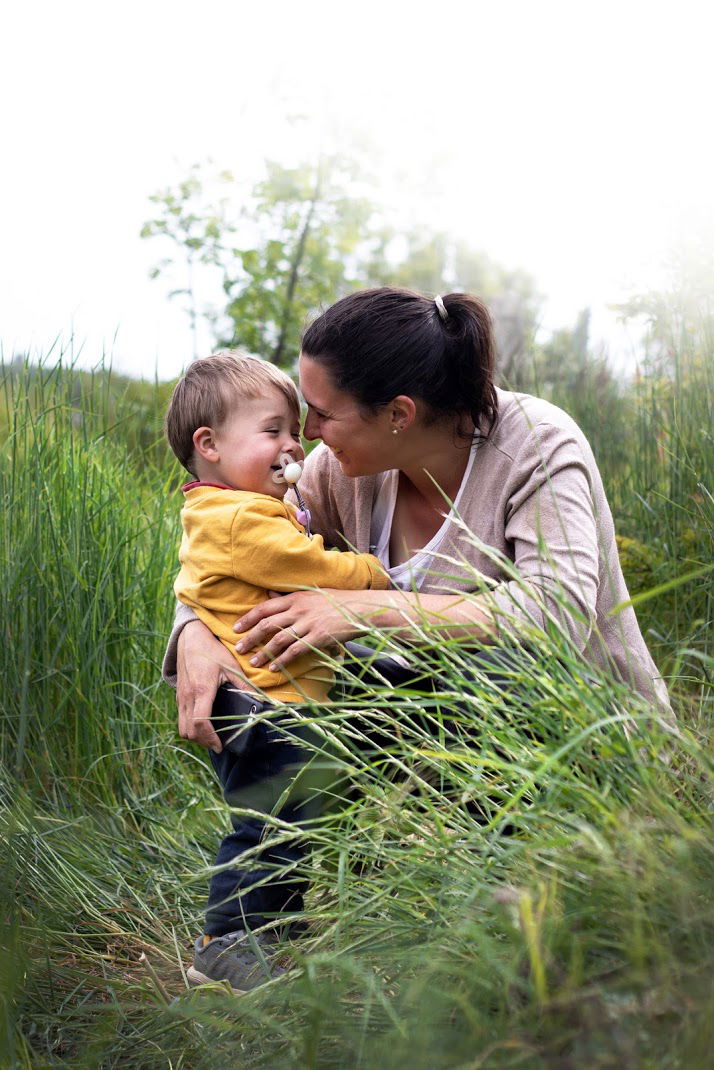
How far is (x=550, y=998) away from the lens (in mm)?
1111

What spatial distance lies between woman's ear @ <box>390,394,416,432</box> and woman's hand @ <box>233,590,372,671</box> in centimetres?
50

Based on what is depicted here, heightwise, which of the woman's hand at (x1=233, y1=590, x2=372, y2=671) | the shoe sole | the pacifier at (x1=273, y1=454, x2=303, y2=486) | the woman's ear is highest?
the woman's ear

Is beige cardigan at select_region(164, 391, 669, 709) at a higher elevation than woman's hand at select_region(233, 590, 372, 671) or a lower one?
higher

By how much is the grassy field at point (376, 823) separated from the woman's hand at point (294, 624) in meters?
0.15

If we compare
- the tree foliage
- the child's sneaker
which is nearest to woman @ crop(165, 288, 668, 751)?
the child's sneaker

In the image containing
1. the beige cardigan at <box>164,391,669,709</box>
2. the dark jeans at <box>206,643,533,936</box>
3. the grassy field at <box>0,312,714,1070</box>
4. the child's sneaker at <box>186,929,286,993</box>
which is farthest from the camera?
the beige cardigan at <box>164,391,669,709</box>

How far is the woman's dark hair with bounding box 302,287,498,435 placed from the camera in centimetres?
246

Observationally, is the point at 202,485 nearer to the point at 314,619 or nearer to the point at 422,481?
the point at 314,619

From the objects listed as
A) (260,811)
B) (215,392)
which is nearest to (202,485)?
(215,392)

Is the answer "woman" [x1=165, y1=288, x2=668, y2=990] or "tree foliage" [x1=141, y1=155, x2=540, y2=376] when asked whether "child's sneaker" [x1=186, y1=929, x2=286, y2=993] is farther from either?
"tree foliage" [x1=141, y1=155, x2=540, y2=376]

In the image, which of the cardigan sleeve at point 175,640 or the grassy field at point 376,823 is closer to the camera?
the grassy field at point 376,823

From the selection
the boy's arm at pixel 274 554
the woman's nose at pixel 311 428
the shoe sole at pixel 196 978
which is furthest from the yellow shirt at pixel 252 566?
the shoe sole at pixel 196 978

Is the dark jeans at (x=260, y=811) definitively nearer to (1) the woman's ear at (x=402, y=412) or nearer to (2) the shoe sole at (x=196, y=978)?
(2) the shoe sole at (x=196, y=978)

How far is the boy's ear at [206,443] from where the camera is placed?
2.37 meters
